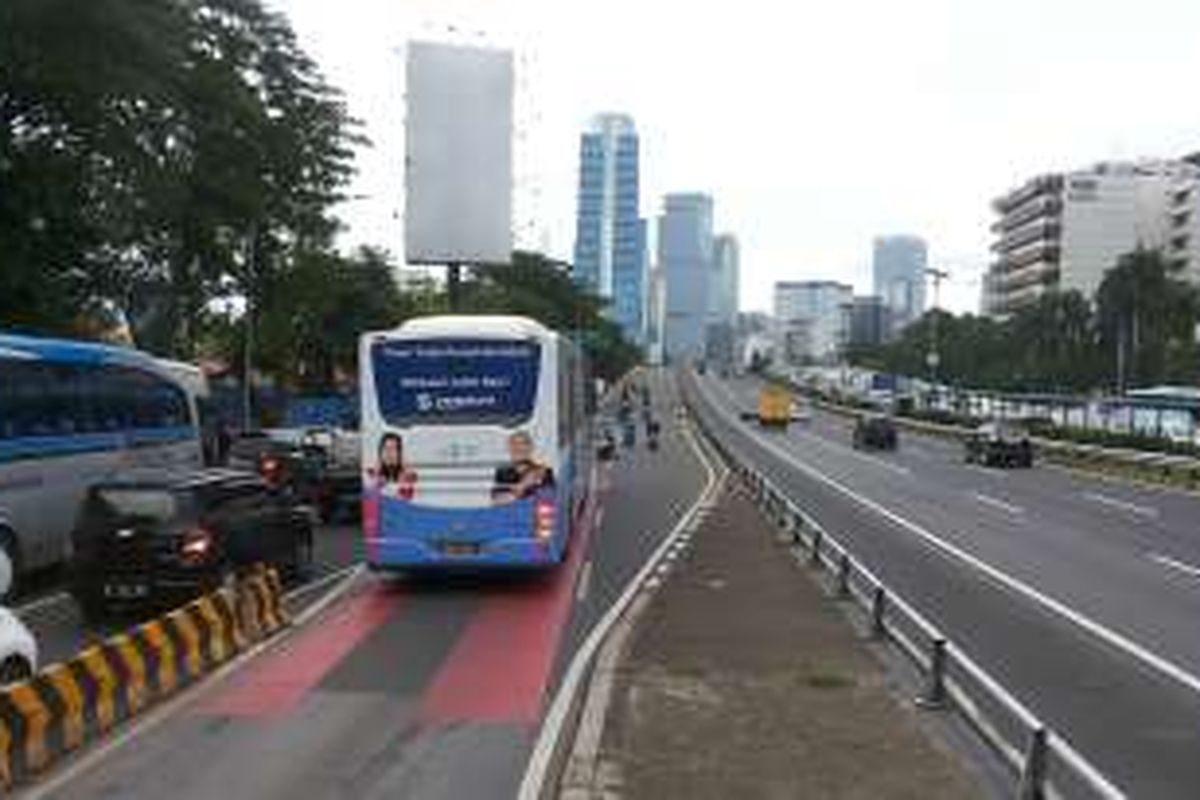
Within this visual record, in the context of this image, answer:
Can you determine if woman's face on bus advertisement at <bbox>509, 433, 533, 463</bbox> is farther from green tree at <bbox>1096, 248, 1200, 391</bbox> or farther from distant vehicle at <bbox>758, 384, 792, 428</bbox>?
green tree at <bbox>1096, 248, 1200, 391</bbox>

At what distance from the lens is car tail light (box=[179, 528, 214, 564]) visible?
22.2m

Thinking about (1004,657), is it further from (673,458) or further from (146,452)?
(673,458)

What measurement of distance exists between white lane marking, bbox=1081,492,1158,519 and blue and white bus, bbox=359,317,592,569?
21496 mm

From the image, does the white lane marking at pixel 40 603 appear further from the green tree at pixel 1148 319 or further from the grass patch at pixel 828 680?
the green tree at pixel 1148 319

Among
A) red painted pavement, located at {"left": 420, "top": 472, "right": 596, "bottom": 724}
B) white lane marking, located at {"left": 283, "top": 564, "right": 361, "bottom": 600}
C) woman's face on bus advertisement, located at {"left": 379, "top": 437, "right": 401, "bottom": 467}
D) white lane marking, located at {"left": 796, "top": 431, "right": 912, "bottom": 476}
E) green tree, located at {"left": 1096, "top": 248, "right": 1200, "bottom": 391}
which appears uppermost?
green tree, located at {"left": 1096, "top": 248, "right": 1200, "bottom": 391}

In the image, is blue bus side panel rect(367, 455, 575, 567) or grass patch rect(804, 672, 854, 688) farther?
blue bus side panel rect(367, 455, 575, 567)

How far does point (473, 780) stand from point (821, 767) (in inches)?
83.7

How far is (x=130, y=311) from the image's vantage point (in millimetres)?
64250

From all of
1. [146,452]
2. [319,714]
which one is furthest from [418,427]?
[319,714]

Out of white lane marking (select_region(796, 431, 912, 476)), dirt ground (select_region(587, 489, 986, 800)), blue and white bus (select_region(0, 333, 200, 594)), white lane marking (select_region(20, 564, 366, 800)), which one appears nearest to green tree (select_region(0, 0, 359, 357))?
blue and white bus (select_region(0, 333, 200, 594))

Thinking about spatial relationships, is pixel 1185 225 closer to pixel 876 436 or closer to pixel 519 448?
pixel 876 436

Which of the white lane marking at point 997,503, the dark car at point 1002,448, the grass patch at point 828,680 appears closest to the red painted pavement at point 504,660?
the grass patch at point 828,680

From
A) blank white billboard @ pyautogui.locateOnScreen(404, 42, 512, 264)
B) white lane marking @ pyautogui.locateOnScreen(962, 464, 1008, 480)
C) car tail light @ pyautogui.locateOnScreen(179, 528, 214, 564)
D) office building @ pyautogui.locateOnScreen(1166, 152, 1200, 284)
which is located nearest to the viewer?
car tail light @ pyautogui.locateOnScreen(179, 528, 214, 564)

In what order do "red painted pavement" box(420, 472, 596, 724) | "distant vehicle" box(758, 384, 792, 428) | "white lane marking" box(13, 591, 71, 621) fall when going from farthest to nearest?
"distant vehicle" box(758, 384, 792, 428) → "white lane marking" box(13, 591, 71, 621) → "red painted pavement" box(420, 472, 596, 724)
